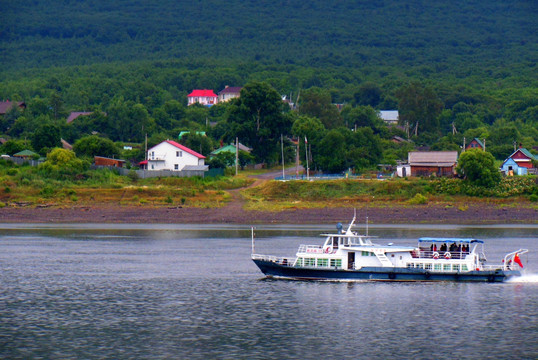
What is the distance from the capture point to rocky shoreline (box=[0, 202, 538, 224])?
9012 centimetres

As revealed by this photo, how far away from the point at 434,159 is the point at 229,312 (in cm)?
7226

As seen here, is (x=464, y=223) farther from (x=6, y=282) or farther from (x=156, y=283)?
(x=6, y=282)

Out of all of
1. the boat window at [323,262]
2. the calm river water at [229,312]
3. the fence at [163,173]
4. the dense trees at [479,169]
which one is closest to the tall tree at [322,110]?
the fence at [163,173]

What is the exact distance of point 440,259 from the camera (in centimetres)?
5450

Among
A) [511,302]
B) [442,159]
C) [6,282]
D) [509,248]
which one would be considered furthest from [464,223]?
[6,282]

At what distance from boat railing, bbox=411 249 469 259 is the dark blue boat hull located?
1233 millimetres

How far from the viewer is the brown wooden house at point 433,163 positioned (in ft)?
363

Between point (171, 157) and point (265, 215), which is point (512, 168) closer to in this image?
point (265, 215)

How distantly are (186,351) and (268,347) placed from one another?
382 cm

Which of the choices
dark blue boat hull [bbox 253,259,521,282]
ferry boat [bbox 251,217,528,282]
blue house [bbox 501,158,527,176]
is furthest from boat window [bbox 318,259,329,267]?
blue house [bbox 501,158,527,176]

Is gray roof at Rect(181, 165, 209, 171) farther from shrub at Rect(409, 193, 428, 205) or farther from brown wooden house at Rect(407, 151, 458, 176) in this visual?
shrub at Rect(409, 193, 428, 205)

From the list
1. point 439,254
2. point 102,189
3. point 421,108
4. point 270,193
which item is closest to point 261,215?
point 270,193

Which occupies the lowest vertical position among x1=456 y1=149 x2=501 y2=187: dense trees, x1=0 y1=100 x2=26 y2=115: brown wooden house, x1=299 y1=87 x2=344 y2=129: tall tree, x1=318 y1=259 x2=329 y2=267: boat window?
x1=318 y1=259 x2=329 y2=267: boat window

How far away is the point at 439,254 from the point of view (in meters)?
54.8
